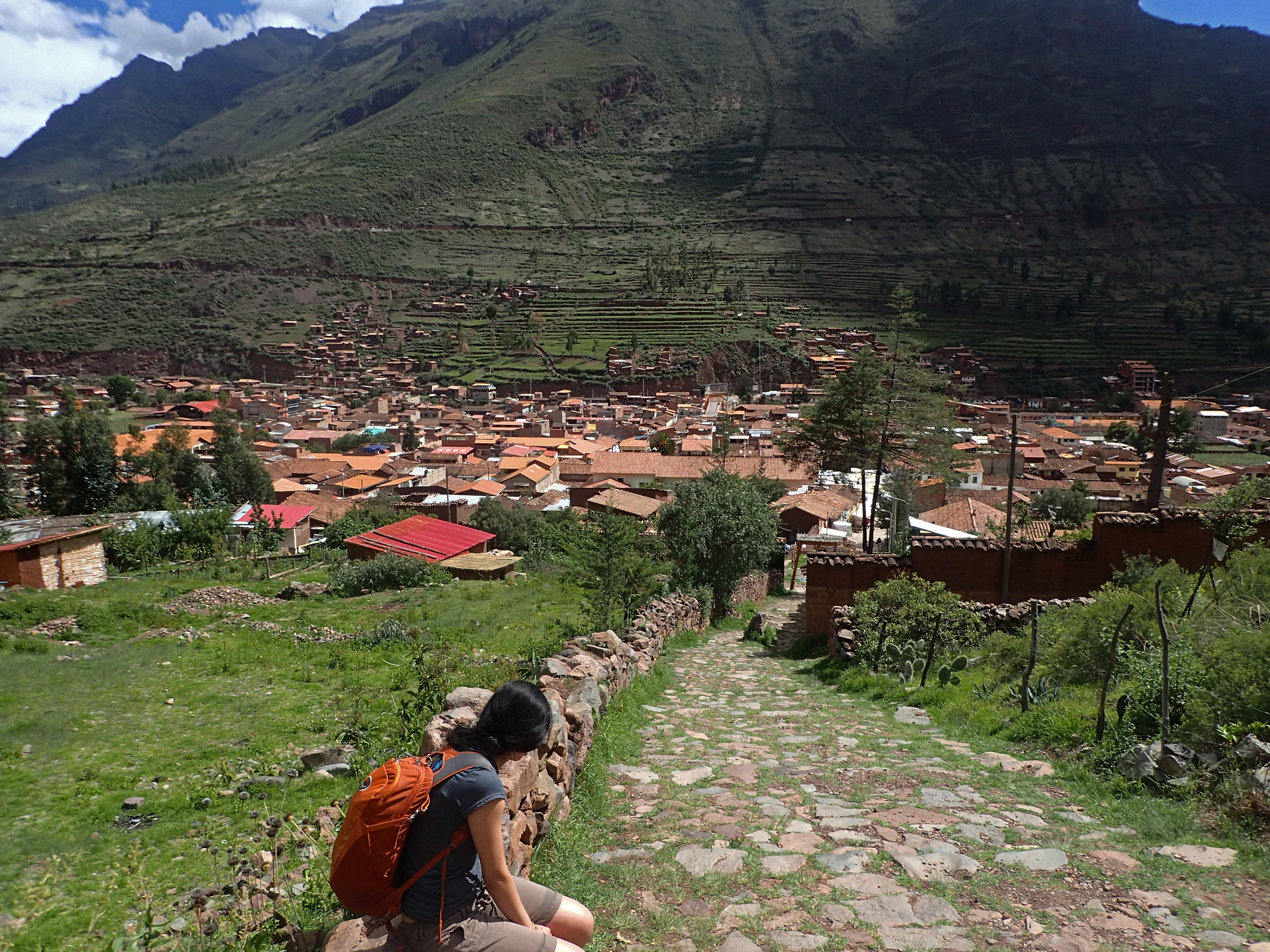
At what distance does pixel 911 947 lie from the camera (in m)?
2.57

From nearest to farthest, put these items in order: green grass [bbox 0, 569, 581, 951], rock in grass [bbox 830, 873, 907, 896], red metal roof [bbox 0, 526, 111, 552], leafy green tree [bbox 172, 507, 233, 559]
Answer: rock in grass [bbox 830, 873, 907, 896]
green grass [bbox 0, 569, 581, 951]
red metal roof [bbox 0, 526, 111, 552]
leafy green tree [bbox 172, 507, 233, 559]

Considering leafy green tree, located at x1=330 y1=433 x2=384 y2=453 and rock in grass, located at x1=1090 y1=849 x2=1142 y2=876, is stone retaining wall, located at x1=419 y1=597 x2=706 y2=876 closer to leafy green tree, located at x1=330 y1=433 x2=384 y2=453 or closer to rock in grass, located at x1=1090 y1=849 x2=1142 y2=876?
rock in grass, located at x1=1090 y1=849 x2=1142 y2=876

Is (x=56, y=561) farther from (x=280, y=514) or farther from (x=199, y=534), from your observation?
(x=280, y=514)

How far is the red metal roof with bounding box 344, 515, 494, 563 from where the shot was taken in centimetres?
1964

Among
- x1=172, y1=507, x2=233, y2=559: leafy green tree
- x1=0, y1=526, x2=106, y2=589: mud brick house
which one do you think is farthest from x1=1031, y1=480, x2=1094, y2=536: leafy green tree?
x1=0, y1=526, x2=106, y2=589: mud brick house

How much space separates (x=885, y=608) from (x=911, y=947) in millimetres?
6344

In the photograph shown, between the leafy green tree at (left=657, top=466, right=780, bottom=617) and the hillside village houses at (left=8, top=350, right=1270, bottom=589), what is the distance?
3.19 meters

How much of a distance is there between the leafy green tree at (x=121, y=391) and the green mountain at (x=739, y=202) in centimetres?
1974

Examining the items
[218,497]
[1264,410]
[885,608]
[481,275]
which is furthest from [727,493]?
[481,275]

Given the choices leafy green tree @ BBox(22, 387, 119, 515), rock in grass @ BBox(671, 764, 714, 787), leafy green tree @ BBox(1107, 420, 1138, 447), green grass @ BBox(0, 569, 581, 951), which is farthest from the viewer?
leafy green tree @ BBox(1107, 420, 1138, 447)

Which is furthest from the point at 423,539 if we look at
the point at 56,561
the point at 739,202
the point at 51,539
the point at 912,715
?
the point at 739,202

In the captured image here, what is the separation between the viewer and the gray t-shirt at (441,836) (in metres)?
2.17

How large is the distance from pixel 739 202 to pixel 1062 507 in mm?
106138

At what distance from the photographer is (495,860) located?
2219 millimetres
